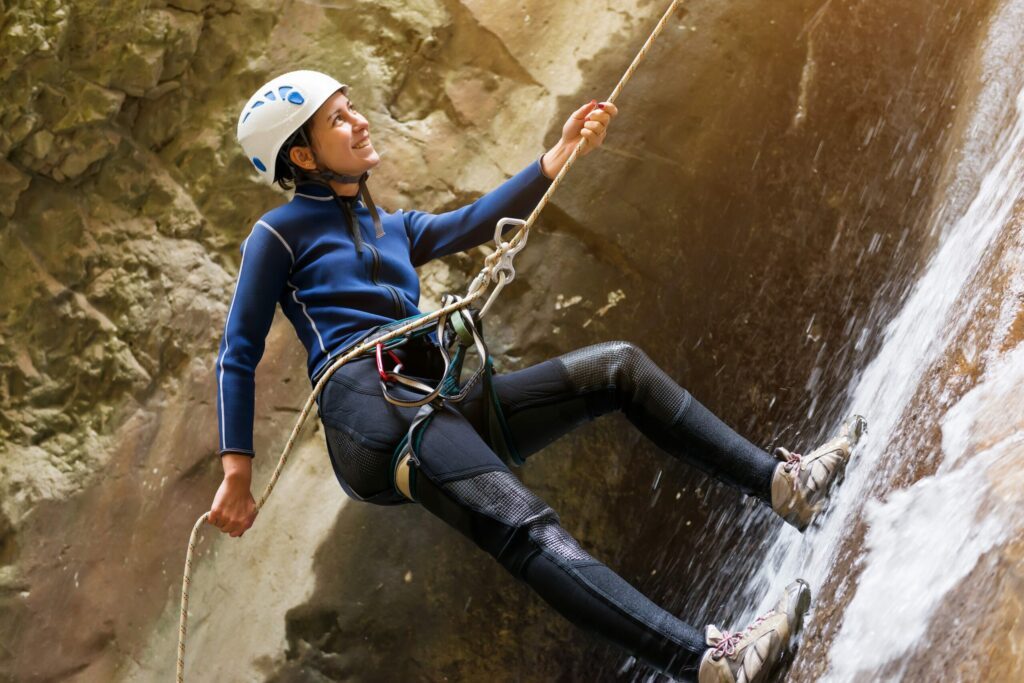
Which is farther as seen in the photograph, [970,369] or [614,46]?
[614,46]

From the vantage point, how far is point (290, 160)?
7.86 feet

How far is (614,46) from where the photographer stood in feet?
10.0

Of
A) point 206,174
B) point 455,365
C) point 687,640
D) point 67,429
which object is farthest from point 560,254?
point 67,429

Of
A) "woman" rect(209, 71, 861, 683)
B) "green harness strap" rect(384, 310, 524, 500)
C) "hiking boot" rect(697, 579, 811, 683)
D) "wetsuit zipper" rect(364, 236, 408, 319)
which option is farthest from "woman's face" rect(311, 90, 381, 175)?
"hiking boot" rect(697, 579, 811, 683)

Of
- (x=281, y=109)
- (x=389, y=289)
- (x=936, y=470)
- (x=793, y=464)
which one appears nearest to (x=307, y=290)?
(x=389, y=289)

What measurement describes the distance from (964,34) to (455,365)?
198 centimetres

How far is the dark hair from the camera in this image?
2.37 metres

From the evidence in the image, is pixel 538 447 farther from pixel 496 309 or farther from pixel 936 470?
pixel 936 470

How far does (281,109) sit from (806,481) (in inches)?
57.5

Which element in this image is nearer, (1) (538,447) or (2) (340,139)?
(2) (340,139)

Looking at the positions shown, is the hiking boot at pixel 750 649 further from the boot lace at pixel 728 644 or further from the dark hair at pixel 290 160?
the dark hair at pixel 290 160

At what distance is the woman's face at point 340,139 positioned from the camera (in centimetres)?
235

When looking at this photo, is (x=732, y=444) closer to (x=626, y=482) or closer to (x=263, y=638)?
(x=626, y=482)

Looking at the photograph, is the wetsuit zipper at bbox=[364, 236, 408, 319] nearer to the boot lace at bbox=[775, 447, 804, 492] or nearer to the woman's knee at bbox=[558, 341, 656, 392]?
the woman's knee at bbox=[558, 341, 656, 392]
